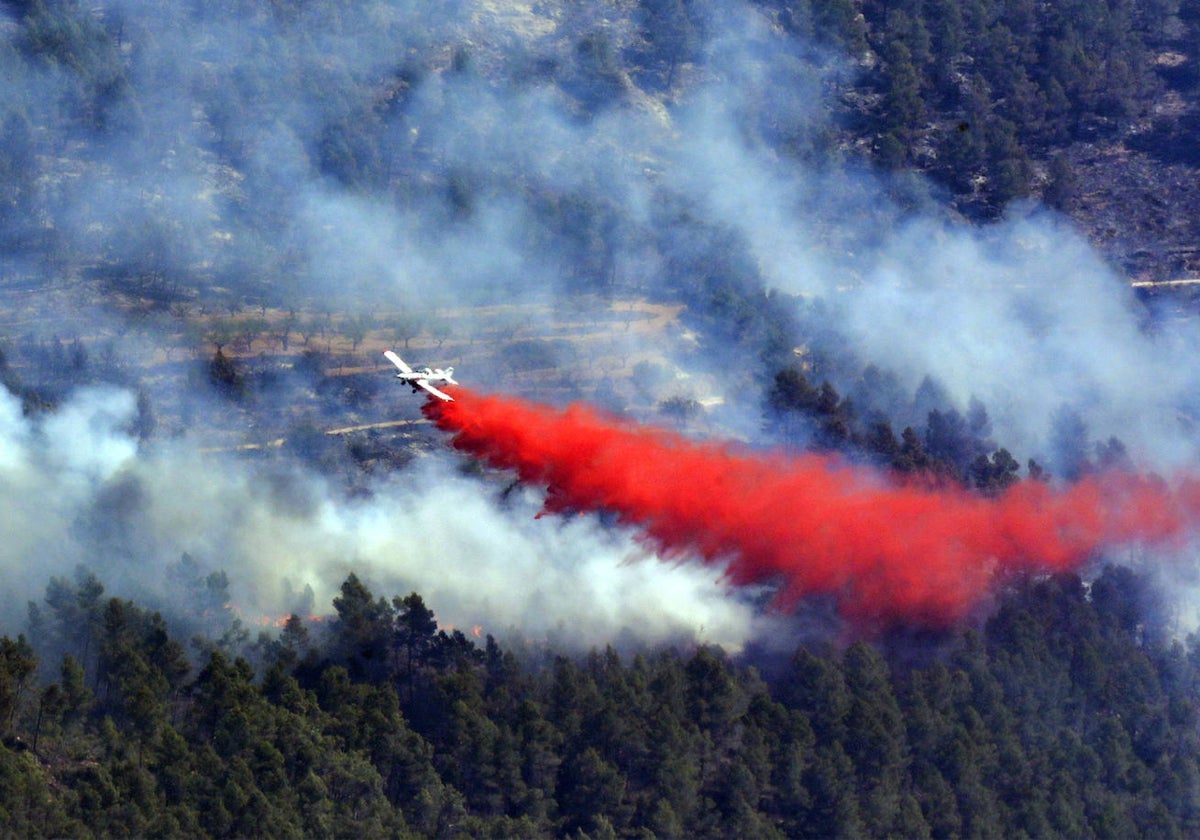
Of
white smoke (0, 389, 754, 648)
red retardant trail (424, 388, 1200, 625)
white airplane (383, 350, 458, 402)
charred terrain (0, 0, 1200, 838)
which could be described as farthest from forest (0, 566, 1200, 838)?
white airplane (383, 350, 458, 402)

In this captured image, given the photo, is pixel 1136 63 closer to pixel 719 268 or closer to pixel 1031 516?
pixel 719 268

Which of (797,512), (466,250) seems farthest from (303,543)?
(797,512)

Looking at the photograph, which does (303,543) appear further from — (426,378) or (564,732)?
(564,732)

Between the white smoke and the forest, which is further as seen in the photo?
the white smoke

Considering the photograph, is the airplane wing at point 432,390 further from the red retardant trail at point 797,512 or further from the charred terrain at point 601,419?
the charred terrain at point 601,419

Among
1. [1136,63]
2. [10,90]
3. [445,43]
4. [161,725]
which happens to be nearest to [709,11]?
[445,43]

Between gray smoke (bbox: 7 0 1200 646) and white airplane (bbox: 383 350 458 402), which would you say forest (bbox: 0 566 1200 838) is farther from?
white airplane (bbox: 383 350 458 402)

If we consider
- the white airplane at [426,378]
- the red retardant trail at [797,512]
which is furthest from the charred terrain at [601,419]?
the white airplane at [426,378]
